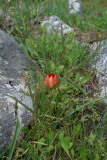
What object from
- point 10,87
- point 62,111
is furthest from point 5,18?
point 62,111

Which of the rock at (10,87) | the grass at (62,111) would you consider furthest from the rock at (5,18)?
the rock at (10,87)

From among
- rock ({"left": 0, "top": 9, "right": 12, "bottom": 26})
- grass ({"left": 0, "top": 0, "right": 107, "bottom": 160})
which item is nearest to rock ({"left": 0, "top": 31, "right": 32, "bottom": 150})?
grass ({"left": 0, "top": 0, "right": 107, "bottom": 160})

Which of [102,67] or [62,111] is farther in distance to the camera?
[102,67]

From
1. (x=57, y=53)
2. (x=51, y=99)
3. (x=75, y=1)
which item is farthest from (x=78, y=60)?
(x=75, y=1)

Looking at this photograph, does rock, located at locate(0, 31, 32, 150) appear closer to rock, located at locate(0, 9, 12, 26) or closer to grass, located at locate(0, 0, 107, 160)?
grass, located at locate(0, 0, 107, 160)

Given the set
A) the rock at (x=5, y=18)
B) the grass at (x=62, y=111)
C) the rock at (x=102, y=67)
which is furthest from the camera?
the rock at (x=5, y=18)

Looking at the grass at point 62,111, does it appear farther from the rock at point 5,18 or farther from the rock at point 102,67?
the rock at point 5,18

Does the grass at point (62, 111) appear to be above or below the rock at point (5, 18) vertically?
below

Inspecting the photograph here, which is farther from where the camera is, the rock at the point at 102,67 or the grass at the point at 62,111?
the rock at the point at 102,67

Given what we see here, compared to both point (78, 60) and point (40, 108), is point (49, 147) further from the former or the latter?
point (78, 60)

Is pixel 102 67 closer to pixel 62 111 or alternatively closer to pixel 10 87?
pixel 62 111
